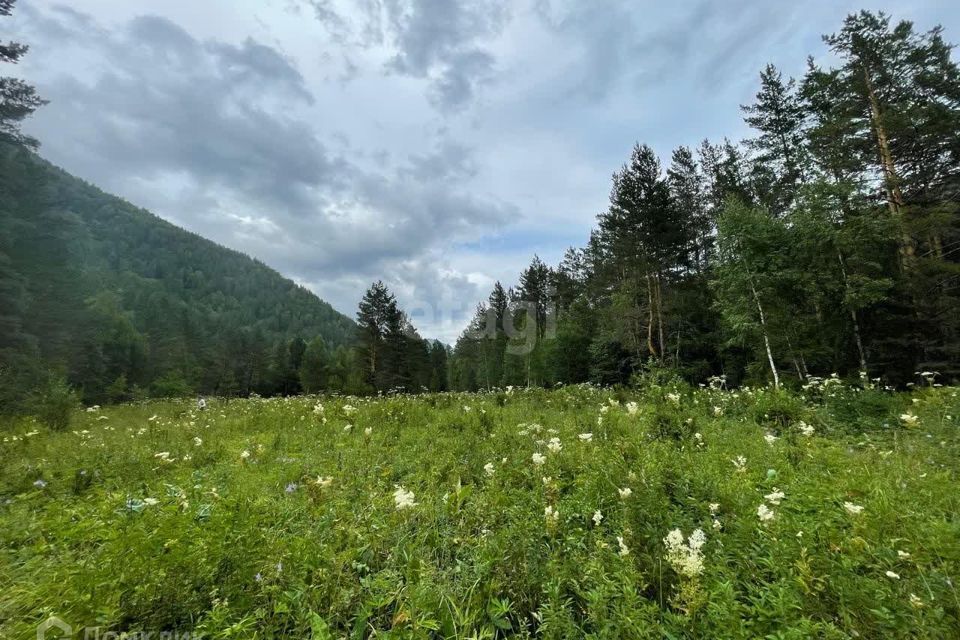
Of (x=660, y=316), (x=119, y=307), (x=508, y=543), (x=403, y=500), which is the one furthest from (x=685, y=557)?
(x=119, y=307)

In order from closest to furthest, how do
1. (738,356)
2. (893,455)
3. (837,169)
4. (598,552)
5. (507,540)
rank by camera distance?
(598,552) → (507,540) → (893,455) → (837,169) → (738,356)

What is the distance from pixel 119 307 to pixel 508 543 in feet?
346

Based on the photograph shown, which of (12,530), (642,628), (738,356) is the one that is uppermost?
(738,356)

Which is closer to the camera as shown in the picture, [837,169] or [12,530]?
[12,530]

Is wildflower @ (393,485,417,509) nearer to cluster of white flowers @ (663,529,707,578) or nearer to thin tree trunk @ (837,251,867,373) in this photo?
cluster of white flowers @ (663,529,707,578)

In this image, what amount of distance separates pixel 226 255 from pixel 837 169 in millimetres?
204178

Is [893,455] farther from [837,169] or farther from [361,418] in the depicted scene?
[837,169]

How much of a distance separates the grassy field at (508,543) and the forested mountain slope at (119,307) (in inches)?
579

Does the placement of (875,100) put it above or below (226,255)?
below

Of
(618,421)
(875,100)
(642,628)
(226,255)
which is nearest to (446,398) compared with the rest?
(618,421)

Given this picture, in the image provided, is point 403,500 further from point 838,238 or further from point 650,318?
point 650,318

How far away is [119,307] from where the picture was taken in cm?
7756

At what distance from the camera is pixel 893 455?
436 centimetres

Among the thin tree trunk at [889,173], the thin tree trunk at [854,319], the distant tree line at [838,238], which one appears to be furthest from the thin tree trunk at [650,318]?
the thin tree trunk at [889,173]
